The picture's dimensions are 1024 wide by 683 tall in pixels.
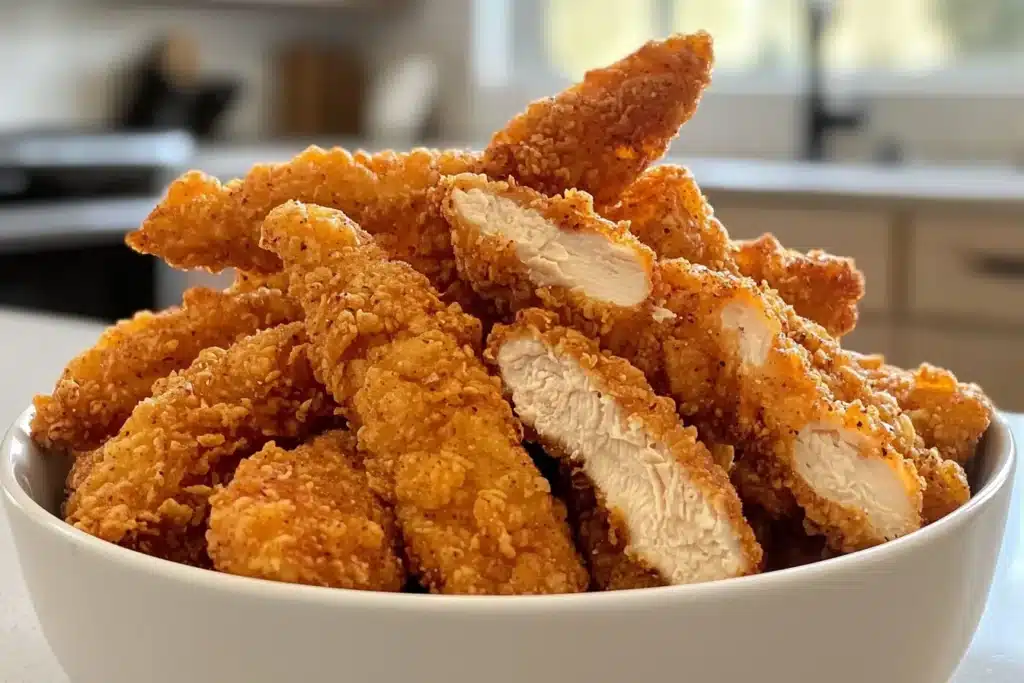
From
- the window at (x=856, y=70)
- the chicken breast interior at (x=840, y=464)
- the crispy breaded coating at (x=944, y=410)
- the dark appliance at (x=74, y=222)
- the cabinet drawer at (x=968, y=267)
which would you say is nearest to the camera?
the chicken breast interior at (x=840, y=464)

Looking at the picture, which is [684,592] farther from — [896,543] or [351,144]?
[351,144]

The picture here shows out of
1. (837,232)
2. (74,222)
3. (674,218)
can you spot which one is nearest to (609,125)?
(674,218)

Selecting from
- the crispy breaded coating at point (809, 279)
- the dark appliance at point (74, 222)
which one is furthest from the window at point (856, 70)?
the crispy breaded coating at point (809, 279)

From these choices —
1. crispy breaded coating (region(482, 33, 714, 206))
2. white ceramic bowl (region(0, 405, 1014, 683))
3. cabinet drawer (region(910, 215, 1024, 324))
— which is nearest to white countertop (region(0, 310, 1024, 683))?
white ceramic bowl (region(0, 405, 1014, 683))

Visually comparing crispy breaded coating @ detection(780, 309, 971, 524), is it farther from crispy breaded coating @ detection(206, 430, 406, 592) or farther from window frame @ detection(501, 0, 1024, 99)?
window frame @ detection(501, 0, 1024, 99)

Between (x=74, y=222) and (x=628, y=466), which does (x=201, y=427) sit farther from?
(x=74, y=222)

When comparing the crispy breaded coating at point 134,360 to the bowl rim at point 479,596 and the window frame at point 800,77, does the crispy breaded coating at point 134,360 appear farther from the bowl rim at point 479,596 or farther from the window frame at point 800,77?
the window frame at point 800,77
